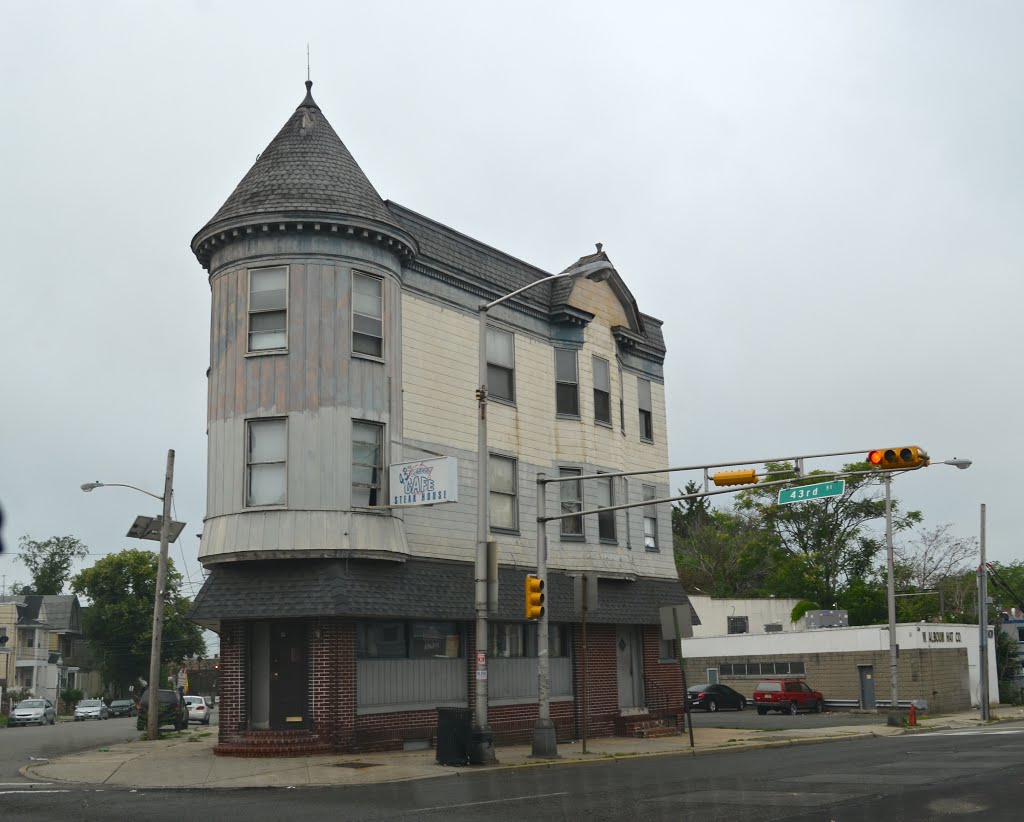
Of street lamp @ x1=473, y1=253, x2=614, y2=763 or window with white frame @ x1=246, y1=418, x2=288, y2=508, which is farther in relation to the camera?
window with white frame @ x1=246, y1=418, x2=288, y2=508

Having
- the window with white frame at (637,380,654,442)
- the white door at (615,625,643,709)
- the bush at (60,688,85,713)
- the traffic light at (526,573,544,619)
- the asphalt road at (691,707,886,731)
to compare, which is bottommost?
the bush at (60,688,85,713)

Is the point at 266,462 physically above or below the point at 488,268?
below

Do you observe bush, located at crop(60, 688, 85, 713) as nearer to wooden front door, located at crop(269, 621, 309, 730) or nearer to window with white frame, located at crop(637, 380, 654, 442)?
window with white frame, located at crop(637, 380, 654, 442)

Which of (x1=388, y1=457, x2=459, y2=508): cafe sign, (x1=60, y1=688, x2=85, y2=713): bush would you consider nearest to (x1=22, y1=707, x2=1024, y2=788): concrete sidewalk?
(x1=388, y1=457, x2=459, y2=508): cafe sign

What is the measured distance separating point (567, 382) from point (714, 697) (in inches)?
977

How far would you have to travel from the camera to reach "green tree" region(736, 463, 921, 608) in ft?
234

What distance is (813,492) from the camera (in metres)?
23.3

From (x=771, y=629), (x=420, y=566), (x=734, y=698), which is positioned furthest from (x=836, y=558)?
(x=420, y=566)

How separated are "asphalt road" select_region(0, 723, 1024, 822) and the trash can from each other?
1.18 m

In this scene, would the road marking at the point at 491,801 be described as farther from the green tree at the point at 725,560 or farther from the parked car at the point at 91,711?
the green tree at the point at 725,560

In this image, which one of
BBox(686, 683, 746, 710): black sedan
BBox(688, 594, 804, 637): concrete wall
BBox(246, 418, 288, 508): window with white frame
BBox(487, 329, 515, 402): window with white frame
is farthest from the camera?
BBox(688, 594, 804, 637): concrete wall

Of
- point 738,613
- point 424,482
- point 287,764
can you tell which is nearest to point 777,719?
point 738,613

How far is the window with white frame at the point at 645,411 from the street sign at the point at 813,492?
36.4 feet

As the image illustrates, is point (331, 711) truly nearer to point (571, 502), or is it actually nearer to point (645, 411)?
point (571, 502)
